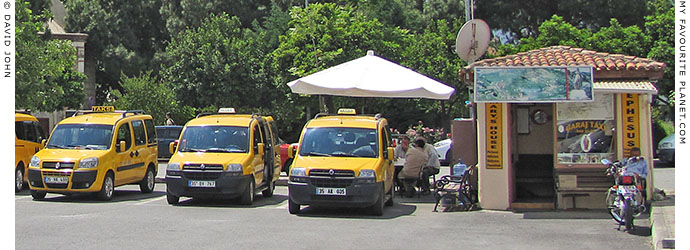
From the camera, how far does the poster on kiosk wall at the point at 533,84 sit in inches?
539

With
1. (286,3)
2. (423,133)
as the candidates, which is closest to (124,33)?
(286,3)

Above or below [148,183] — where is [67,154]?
above

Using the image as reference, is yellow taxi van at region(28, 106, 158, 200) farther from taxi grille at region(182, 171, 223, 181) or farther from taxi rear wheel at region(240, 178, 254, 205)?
taxi rear wheel at region(240, 178, 254, 205)

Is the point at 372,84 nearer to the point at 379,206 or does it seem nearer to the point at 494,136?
the point at 494,136

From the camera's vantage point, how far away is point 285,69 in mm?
31547

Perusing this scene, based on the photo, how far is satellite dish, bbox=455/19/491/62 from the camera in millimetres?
16969

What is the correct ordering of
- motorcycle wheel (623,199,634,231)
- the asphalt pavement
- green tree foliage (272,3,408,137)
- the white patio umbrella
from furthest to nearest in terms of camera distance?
green tree foliage (272,3,408,137) → the white patio umbrella → motorcycle wheel (623,199,634,231) → the asphalt pavement

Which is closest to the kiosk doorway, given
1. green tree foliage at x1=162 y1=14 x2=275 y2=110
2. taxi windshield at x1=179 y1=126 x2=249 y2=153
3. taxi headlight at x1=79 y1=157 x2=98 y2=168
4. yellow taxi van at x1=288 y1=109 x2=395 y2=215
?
yellow taxi van at x1=288 y1=109 x2=395 y2=215

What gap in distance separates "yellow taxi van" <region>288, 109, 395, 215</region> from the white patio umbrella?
35.3 inches

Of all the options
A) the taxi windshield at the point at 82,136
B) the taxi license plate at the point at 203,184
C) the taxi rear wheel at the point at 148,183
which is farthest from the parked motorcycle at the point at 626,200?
the taxi rear wheel at the point at 148,183

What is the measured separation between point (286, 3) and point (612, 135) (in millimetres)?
33842

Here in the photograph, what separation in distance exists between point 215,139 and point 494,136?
5891mm

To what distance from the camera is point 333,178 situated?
1394 cm

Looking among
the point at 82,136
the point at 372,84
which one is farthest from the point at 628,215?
the point at 82,136
